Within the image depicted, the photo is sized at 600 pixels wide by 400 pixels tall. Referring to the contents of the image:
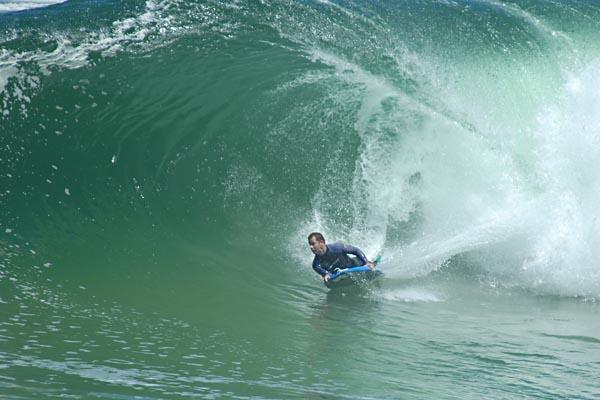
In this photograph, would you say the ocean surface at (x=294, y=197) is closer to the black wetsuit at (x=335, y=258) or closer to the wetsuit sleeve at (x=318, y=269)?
the wetsuit sleeve at (x=318, y=269)

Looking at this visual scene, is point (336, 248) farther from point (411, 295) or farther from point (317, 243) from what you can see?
point (411, 295)

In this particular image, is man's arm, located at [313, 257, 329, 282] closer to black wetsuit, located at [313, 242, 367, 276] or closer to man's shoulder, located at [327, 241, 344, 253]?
black wetsuit, located at [313, 242, 367, 276]

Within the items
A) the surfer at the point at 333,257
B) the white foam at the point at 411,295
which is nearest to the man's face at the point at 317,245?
the surfer at the point at 333,257

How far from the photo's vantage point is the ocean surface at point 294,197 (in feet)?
19.4

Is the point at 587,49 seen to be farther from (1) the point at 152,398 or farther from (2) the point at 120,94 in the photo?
(1) the point at 152,398

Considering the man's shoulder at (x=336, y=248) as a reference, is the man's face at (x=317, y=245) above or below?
above

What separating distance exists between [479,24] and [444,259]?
7228mm

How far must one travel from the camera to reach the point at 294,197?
40.2 feet

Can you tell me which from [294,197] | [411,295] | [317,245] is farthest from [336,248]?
[294,197]

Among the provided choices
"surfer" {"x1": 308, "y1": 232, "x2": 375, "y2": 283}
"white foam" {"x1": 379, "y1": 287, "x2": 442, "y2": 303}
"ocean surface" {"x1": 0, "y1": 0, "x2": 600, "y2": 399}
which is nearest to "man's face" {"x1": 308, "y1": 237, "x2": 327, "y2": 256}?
"surfer" {"x1": 308, "y1": 232, "x2": 375, "y2": 283}

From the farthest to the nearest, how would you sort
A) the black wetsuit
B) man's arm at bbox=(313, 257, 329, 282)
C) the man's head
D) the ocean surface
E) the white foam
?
1. the black wetsuit
2. the man's head
3. man's arm at bbox=(313, 257, 329, 282)
4. the white foam
5. the ocean surface

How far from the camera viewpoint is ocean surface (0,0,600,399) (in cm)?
591

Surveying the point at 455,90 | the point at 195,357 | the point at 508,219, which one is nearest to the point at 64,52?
the point at 455,90

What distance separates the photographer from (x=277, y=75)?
13.4 meters
